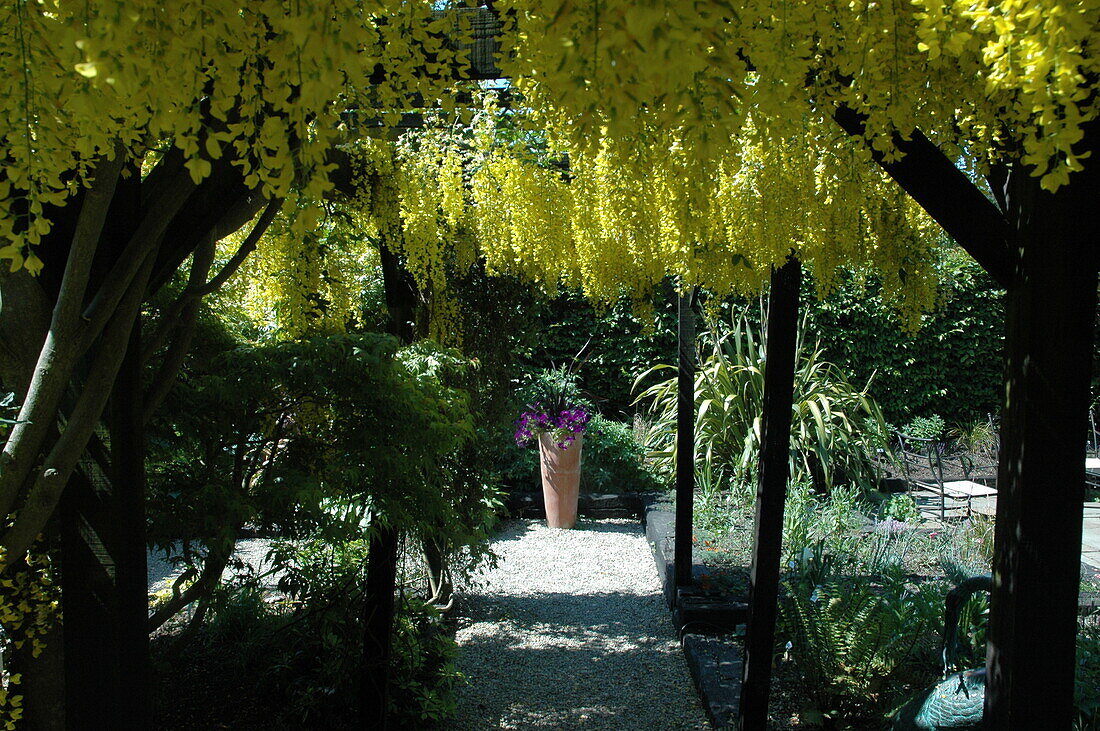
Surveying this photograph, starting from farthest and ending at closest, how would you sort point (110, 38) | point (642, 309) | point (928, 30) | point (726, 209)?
point (642, 309), point (726, 209), point (928, 30), point (110, 38)

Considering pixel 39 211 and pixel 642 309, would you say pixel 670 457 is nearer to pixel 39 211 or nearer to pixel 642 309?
pixel 642 309

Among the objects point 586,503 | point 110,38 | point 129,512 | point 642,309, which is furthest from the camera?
point 586,503

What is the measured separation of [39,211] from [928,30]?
1.46 metres

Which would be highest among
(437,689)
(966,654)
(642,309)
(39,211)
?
(642,309)

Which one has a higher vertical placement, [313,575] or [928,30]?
[928,30]

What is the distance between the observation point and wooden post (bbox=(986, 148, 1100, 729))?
1666 millimetres

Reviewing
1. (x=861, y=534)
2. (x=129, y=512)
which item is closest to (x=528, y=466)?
(x=861, y=534)

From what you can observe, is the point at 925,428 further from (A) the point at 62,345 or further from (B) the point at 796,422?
(A) the point at 62,345

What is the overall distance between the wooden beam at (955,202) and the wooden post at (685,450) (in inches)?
110

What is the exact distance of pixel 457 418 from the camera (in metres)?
3.27

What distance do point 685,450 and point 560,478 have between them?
2.21 m

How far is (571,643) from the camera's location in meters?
4.68

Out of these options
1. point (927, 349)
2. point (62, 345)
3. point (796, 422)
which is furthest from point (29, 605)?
point (927, 349)

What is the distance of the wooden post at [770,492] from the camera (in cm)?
281
